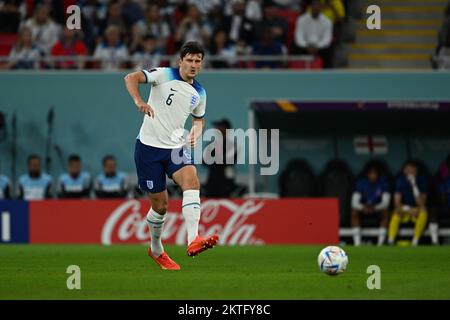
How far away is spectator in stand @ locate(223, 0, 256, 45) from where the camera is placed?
77.1 ft

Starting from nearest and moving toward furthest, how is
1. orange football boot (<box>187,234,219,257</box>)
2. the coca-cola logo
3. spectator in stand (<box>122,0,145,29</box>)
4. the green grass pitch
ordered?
the green grass pitch → orange football boot (<box>187,234,219,257</box>) → the coca-cola logo → spectator in stand (<box>122,0,145,29</box>)

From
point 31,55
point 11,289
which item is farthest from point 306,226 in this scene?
point 11,289

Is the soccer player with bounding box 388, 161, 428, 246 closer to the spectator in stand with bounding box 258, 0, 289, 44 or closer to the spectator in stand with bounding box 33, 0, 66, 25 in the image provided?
the spectator in stand with bounding box 258, 0, 289, 44

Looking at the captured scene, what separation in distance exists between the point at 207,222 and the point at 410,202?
4417mm

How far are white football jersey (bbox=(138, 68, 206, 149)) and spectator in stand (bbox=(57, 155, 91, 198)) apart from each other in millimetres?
9895

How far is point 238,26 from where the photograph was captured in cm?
2359

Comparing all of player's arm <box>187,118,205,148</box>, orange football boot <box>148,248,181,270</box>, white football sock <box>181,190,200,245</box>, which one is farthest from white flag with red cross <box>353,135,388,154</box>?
white football sock <box>181,190,200,245</box>

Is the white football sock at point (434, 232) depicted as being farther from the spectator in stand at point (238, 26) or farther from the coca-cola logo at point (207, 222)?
the spectator in stand at point (238, 26)

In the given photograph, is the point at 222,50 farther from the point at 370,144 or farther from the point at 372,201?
the point at 372,201

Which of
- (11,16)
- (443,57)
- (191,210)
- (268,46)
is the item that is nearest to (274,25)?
(268,46)

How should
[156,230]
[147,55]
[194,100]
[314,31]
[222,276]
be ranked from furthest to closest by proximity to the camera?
[314,31] < [147,55] < [156,230] < [194,100] < [222,276]

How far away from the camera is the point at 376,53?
2452 cm
